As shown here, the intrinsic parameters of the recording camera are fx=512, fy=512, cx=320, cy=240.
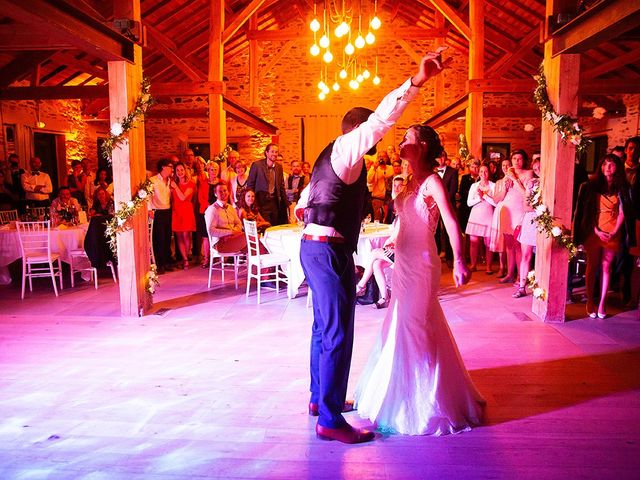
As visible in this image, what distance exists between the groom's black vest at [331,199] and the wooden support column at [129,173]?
3.08 meters

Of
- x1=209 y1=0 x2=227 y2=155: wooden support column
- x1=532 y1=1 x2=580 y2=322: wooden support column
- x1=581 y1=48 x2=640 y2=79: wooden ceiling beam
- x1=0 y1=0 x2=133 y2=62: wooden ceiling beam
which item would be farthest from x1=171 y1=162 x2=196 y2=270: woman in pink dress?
x1=581 y1=48 x2=640 y2=79: wooden ceiling beam

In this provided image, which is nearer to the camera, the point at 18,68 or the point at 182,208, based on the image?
the point at 182,208

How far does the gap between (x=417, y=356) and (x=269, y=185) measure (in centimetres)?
528

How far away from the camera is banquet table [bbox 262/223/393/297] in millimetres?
5543

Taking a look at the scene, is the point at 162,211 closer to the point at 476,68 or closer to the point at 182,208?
the point at 182,208

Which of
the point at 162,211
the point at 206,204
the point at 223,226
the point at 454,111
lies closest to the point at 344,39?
the point at 454,111

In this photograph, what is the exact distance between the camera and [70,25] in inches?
159

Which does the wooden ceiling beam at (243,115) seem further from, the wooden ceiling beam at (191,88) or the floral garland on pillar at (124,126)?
the floral garland on pillar at (124,126)

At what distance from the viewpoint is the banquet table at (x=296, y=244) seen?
554 cm

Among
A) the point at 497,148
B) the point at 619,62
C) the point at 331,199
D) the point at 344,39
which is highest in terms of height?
the point at 344,39

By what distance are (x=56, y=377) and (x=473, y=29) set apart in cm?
864

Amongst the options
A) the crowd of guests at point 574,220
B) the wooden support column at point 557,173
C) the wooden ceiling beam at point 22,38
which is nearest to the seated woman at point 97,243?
the wooden ceiling beam at point 22,38

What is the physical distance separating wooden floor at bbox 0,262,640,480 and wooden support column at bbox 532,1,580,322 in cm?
32

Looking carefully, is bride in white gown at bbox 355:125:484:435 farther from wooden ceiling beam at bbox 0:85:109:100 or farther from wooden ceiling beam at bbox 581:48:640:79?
wooden ceiling beam at bbox 581:48:640:79
